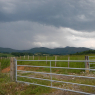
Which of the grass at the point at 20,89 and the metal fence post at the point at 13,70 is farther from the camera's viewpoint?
the metal fence post at the point at 13,70

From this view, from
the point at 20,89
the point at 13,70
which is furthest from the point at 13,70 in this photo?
the point at 20,89

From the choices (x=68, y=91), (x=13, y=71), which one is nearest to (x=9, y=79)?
(x=13, y=71)

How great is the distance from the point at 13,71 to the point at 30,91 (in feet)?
6.03

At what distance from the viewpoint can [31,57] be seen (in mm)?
26125

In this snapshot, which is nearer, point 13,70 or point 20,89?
point 20,89

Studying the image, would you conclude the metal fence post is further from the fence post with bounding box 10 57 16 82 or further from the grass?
the grass

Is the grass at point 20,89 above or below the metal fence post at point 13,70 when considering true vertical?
below

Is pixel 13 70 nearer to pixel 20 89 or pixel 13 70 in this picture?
pixel 13 70

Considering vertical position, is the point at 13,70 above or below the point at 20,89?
above

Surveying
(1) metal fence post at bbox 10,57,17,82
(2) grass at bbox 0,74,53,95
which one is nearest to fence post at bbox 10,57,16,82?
(1) metal fence post at bbox 10,57,17,82

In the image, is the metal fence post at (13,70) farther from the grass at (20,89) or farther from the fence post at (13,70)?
the grass at (20,89)

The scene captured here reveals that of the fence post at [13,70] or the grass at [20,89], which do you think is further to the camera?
the fence post at [13,70]

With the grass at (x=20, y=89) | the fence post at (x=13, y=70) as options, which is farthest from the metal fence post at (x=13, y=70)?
the grass at (x=20, y=89)

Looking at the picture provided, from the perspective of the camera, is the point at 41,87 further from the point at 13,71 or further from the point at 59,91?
the point at 13,71
